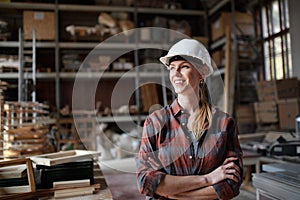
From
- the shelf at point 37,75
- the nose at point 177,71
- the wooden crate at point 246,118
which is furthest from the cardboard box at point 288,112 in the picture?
the shelf at point 37,75

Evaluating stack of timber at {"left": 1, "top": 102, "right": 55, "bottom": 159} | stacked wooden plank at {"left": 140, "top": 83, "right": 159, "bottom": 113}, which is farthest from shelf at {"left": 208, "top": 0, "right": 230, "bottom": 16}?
stack of timber at {"left": 1, "top": 102, "right": 55, "bottom": 159}

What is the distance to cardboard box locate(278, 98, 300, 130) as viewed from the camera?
3.80m

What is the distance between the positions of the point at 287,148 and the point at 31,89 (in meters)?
3.73

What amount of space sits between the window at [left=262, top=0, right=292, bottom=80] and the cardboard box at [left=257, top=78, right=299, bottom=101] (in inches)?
24.0

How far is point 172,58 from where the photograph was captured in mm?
822

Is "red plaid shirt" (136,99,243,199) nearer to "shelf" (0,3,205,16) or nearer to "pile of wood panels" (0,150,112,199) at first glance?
"pile of wood panels" (0,150,112,199)

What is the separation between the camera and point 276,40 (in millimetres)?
4949

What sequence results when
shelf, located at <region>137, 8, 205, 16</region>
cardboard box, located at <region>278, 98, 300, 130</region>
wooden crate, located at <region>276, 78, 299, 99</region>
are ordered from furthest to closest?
1. shelf, located at <region>137, 8, 205, 16</region>
2. wooden crate, located at <region>276, 78, 299, 99</region>
3. cardboard box, located at <region>278, 98, 300, 130</region>

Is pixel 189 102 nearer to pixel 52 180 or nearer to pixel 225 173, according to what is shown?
pixel 225 173

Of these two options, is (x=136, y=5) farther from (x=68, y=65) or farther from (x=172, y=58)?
(x=172, y=58)

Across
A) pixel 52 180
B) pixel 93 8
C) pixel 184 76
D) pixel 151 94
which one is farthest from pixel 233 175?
pixel 93 8

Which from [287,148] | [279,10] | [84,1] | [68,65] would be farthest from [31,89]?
[279,10]

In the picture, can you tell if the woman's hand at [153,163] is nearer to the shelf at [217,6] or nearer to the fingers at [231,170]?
the fingers at [231,170]

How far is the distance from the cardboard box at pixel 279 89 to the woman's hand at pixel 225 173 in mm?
3495
